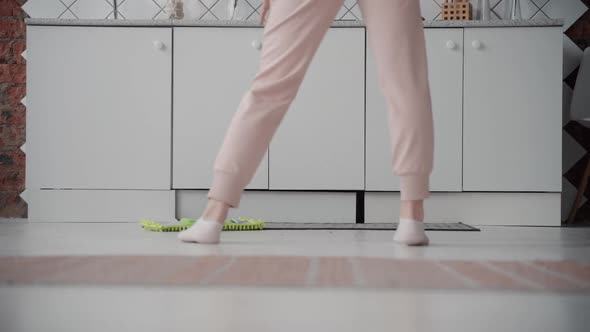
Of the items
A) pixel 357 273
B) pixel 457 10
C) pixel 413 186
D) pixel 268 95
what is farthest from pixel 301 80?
pixel 457 10

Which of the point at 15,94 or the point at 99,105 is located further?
the point at 15,94

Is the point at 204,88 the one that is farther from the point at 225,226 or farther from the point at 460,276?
the point at 460,276

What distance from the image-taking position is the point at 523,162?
101 inches

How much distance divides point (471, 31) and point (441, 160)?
0.51 metres

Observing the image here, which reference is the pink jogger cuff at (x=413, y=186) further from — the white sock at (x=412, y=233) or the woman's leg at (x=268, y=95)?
the woman's leg at (x=268, y=95)

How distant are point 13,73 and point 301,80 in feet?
6.25

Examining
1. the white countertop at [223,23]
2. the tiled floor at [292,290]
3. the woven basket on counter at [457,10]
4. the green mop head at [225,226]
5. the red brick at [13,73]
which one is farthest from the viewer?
the red brick at [13,73]

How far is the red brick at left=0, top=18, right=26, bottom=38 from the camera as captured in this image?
2.95 metres

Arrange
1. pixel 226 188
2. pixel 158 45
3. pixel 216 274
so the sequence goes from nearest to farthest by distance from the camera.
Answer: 1. pixel 216 274
2. pixel 226 188
3. pixel 158 45

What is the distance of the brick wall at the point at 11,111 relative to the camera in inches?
116

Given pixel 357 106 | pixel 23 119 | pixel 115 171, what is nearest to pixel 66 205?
pixel 115 171

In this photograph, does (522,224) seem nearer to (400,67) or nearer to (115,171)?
(400,67)

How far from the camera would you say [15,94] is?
2.95 metres

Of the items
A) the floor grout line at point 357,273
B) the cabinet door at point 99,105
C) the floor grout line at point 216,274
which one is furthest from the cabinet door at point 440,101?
the floor grout line at point 216,274
